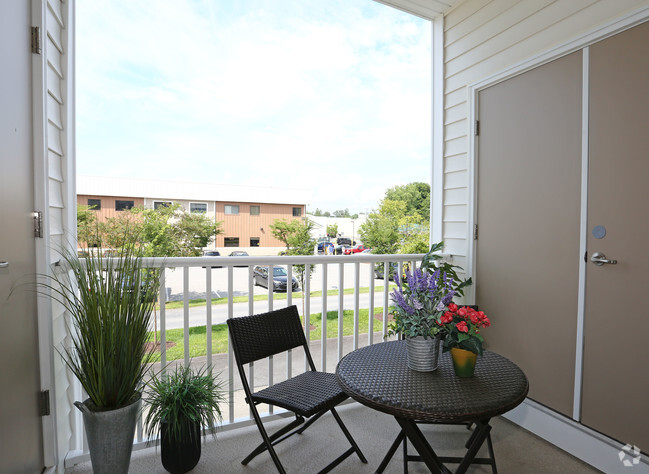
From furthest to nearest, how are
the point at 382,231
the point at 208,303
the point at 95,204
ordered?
the point at 382,231, the point at 95,204, the point at 208,303

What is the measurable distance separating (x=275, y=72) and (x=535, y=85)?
11290mm

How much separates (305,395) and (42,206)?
5.32 ft

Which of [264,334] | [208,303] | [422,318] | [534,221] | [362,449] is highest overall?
[534,221]

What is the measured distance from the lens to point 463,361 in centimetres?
146

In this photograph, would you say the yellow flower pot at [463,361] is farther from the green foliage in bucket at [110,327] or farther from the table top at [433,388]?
the green foliage in bucket at [110,327]

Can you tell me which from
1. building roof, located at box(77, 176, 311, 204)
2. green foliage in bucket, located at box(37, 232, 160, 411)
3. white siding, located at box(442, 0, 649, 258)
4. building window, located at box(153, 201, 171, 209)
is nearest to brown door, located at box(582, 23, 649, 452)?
white siding, located at box(442, 0, 649, 258)

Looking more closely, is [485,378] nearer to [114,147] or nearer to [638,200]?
[638,200]

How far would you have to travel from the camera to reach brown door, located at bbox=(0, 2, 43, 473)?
147cm

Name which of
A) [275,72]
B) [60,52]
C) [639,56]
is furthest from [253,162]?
[639,56]

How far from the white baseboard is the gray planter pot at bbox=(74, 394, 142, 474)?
2408mm

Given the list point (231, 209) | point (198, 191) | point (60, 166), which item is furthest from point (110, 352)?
point (198, 191)

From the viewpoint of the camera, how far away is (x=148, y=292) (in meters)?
1.78

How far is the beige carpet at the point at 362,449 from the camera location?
77.6 inches

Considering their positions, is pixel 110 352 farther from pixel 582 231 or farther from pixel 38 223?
pixel 582 231
